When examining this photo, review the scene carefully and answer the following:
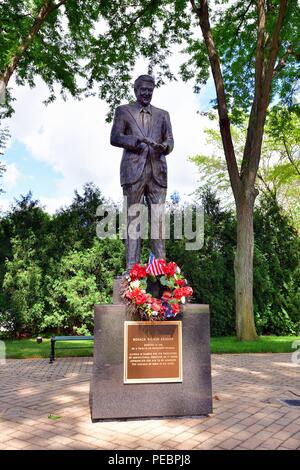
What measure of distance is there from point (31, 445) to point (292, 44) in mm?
13081

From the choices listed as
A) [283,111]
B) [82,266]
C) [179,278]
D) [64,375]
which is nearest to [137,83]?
[179,278]

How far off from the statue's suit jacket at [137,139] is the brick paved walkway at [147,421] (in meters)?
3.06

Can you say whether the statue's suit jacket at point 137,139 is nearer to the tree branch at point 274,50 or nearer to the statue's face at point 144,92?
the statue's face at point 144,92

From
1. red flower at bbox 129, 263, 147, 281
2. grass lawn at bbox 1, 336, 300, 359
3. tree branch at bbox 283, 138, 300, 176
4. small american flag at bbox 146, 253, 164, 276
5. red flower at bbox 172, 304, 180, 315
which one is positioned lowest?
grass lawn at bbox 1, 336, 300, 359

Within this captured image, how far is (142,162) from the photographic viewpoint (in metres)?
5.64

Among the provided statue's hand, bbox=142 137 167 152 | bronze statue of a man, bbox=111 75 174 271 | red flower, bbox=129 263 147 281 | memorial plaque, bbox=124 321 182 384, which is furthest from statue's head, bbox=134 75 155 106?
memorial plaque, bbox=124 321 182 384

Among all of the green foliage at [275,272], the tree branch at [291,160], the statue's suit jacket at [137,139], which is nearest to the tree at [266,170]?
the tree branch at [291,160]

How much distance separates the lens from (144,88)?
222 inches

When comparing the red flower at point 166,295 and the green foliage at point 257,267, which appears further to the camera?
the green foliage at point 257,267

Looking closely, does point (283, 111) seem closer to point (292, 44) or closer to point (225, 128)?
point (292, 44)

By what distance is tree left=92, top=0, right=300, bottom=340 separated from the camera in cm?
1162

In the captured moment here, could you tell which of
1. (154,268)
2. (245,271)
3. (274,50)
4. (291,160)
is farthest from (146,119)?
(291,160)

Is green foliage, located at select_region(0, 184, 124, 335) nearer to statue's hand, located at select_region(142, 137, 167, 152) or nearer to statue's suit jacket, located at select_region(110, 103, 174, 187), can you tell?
statue's suit jacket, located at select_region(110, 103, 174, 187)

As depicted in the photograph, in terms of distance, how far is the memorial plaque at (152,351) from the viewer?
4691 mm
